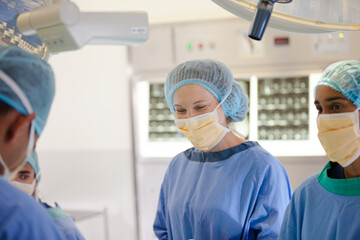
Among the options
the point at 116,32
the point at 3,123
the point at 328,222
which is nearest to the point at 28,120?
the point at 3,123

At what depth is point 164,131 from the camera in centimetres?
307

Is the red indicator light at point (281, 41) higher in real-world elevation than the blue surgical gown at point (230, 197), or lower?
higher

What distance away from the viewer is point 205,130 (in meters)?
1.66

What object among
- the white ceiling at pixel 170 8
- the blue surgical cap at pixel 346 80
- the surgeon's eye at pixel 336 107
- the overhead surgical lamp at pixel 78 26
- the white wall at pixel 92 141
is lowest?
the white wall at pixel 92 141

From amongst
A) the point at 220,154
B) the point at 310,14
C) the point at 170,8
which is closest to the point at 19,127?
the point at 310,14

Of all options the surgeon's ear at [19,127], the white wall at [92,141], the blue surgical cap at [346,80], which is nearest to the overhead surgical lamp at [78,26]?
the surgeon's ear at [19,127]

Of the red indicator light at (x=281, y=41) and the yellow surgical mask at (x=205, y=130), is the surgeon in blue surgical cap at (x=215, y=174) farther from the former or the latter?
the red indicator light at (x=281, y=41)

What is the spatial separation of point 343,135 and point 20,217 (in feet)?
3.07

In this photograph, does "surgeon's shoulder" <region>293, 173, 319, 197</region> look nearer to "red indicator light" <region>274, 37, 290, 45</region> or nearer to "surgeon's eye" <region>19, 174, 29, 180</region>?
"surgeon's eye" <region>19, 174, 29, 180</region>

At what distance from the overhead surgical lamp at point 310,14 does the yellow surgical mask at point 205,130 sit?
2.15 ft

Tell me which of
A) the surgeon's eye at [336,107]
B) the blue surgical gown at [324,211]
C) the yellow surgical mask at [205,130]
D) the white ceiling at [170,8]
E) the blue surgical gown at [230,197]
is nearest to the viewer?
the blue surgical gown at [324,211]

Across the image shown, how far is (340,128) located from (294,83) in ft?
5.28

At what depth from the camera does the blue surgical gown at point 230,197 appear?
1523 millimetres

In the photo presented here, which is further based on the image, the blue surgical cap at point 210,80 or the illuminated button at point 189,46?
the illuminated button at point 189,46
